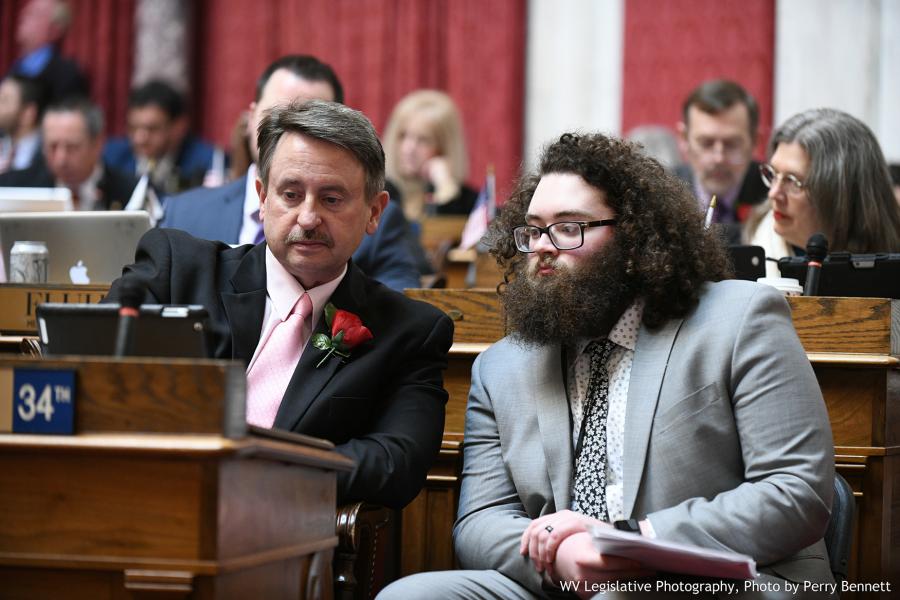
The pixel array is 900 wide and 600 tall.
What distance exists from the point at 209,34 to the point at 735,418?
25.5ft

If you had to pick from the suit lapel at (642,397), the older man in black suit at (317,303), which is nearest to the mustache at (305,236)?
the older man in black suit at (317,303)

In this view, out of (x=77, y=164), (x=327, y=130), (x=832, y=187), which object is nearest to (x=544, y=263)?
(x=327, y=130)

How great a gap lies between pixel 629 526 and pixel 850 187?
204 cm

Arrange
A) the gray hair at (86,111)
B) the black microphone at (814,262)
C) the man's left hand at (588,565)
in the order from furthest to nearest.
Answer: the gray hair at (86,111) → the black microphone at (814,262) → the man's left hand at (588,565)

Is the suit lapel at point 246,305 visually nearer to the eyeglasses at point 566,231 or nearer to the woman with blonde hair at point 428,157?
the eyeglasses at point 566,231

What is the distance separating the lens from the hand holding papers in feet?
7.67

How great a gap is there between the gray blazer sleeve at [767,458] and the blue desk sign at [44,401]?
1.25m

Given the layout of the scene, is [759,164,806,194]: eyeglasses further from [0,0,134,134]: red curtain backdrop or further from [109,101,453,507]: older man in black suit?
[0,0,134,134]: red curtain backdrop

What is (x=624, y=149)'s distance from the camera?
3.12m

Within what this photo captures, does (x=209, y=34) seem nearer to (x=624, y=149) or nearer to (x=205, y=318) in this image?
(x=624, y=149)

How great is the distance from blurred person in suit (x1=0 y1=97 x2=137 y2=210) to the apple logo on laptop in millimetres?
3211

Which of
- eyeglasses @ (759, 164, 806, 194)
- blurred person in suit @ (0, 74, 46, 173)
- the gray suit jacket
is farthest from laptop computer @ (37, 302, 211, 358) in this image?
blurred person in suit @ (0, 74, 46, 173)

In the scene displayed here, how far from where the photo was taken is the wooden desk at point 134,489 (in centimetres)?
198

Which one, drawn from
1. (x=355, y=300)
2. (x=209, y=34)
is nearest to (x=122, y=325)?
(x=355, y=300)
